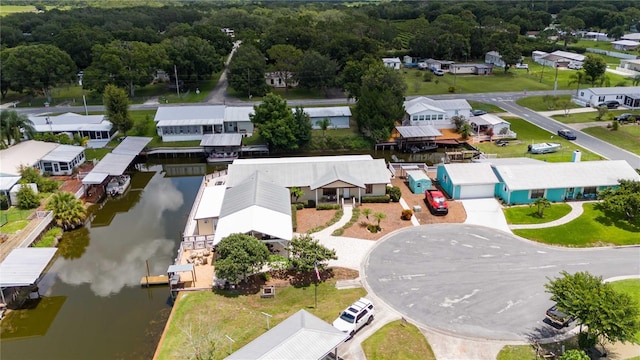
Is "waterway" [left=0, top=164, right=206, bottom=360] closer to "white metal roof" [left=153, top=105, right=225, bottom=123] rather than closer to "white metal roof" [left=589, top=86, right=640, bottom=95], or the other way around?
"white metal roof" [left=153, top=105, right=225, bottom=123]

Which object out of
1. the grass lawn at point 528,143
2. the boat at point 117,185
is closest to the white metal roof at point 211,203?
the boat at point 117,185

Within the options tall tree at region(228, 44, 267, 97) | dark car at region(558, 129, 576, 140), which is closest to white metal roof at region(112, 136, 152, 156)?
tall tree at region(228, 44, 267, 97)

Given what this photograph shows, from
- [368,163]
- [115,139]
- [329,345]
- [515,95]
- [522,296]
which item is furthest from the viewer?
[515,95]

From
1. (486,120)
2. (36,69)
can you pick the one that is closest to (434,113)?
(486,120)

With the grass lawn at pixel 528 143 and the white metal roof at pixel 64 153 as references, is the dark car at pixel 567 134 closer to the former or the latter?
the grass lawn at pixel 528 143

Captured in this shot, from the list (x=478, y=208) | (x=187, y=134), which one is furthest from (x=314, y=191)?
(x=187, y=134)

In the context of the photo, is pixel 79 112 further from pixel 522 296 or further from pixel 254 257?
pixel 522 296
